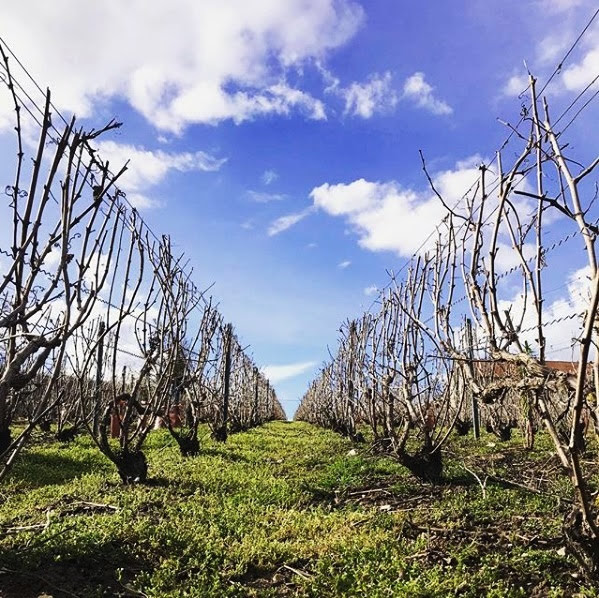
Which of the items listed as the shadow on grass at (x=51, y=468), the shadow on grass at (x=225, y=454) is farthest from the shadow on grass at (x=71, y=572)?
the shadow on grass at (x=225, y=454)

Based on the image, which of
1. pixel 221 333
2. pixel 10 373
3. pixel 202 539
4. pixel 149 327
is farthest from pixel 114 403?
pixel 221 333

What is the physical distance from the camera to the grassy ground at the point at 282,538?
3.17 meters

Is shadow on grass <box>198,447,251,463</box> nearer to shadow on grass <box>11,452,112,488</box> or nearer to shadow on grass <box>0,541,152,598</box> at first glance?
shadow on grass <box>11,452,112,488</box>

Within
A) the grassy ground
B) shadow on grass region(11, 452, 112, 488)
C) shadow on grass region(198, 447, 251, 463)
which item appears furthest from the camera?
shadow on grass region(198, 447, 251, 463)

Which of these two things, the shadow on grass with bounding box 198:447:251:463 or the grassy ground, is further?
the shadow on grass with bounding box 198:447:251:463

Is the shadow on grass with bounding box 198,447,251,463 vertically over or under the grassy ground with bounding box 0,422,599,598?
over

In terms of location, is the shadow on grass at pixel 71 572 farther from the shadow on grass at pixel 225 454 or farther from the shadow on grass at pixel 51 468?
the shadow on grass at pixel 225 454

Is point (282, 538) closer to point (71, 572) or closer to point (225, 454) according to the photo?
point (71, 572)

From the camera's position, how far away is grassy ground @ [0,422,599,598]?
3.17 metres

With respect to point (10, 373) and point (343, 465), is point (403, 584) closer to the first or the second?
point (10, 373)

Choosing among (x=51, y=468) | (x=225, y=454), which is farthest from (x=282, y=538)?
(x=225, y=454)

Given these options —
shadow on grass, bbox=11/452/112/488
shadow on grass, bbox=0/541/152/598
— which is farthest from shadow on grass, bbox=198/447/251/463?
shadow on grass, bbox=0/541/152/598

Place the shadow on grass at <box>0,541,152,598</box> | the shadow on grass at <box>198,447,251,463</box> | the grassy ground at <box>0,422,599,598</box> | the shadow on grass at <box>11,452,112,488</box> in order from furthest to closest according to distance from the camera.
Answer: the shadow on grass at <box>198,447,251,463</box>, the shadow on grass at <box>11,452,112,488</box>, the grassy ground at <box>0,422,599,598</box>, the shadow on grass at <box>0,541,152,598</box>

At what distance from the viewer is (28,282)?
2.82 m
